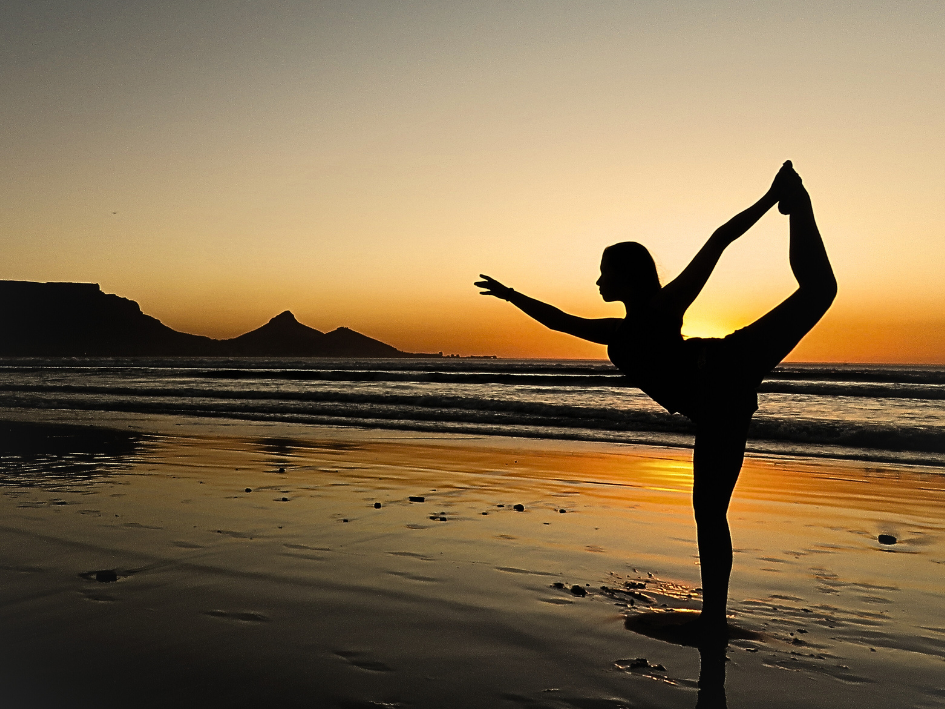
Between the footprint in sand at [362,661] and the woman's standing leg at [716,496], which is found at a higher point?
the woman's standing leg at [716,496]

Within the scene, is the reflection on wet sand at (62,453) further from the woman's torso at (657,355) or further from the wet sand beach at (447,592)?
the woman's torso at (657,355)

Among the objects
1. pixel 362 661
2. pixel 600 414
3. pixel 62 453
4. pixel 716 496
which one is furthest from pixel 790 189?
pixel 600 414

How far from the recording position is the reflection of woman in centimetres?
319

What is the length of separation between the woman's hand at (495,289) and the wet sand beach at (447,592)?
171cm

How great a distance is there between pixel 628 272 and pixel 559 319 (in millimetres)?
404

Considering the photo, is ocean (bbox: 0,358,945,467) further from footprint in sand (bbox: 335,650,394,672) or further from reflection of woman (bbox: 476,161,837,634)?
footprint in sand (bbox: 335,650,394,672)

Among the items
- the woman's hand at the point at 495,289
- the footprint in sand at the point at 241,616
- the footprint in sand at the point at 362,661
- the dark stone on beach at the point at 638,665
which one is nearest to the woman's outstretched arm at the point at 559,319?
the woman's hand at the point at 495,289

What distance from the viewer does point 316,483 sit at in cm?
863

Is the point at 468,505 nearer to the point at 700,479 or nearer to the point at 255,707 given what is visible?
the point at 700,479

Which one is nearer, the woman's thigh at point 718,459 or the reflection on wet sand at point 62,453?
the woman's thigh at point 718,459

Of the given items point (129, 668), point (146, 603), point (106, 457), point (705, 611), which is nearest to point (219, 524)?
point (146, 603)

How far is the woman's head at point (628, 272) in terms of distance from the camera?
11.1ft

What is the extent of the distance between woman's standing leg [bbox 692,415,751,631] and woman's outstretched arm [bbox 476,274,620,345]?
2.14 ft

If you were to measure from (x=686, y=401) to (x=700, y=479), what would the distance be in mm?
435
